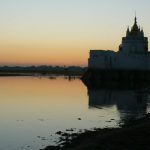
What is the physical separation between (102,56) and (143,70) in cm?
947

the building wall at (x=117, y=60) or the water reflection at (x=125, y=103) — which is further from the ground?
the building wall at (x=117, y=60)

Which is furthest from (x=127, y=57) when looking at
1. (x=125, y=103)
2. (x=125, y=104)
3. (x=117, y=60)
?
(x=125, y=104)

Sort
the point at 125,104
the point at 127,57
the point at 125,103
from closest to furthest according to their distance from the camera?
1. the point at 125,104
2. the point at 125,103
3. the point at 127,57

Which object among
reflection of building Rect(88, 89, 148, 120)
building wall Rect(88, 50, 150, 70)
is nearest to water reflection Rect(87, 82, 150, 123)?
reflection of building Rect(88, 89, 148, 120)

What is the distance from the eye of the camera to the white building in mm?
91125

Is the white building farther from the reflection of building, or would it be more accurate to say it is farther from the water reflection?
the reflection of building

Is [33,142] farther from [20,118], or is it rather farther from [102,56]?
[102,56]

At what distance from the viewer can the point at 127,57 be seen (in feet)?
302

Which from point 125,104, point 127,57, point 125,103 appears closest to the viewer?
point 125,104

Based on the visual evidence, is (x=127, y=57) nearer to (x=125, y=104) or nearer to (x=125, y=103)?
(x=125, y=103)

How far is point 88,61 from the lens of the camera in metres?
92.7

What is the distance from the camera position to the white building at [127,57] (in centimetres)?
9112

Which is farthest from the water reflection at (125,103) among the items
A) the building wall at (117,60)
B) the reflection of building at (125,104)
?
the building wall at (117,60)

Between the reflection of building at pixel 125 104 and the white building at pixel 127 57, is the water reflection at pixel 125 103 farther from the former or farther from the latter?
the white building at pixel 127 57
